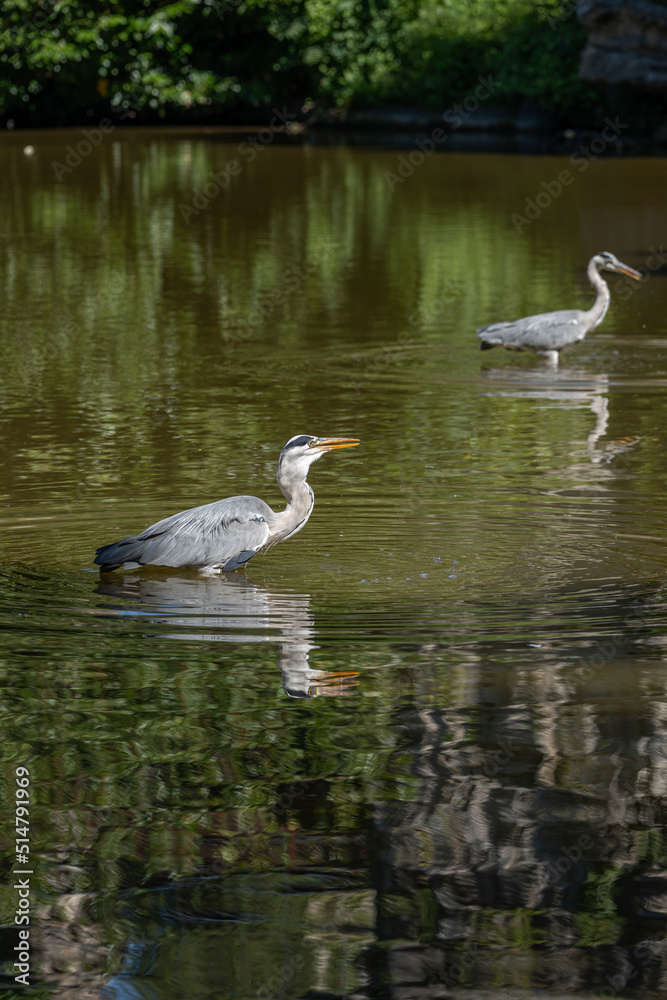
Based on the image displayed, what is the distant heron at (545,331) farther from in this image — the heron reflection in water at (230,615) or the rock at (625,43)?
the rock at (625,43)

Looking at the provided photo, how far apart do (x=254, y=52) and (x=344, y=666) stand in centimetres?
3896

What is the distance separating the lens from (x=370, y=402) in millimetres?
10875

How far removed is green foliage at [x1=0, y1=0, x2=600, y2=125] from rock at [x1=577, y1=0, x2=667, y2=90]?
6.00m

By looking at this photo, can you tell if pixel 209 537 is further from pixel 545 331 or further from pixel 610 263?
pixel 610 263

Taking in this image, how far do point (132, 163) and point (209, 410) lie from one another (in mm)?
22099

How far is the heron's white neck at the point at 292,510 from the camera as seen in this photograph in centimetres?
714

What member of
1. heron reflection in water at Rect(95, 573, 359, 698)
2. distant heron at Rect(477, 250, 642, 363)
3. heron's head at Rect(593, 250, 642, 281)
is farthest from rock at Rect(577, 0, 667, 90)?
heron reflection in water at Rect(95, 573, 359, 698)

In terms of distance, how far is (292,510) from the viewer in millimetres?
7148

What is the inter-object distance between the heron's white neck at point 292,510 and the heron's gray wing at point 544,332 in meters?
5.08

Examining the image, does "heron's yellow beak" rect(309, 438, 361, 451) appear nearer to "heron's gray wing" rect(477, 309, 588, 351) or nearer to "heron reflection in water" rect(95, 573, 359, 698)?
"heron reflection in water" rect(95, 573, 359, 698)

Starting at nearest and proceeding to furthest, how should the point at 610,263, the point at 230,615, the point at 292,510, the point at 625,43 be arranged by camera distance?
the point at 230,615 < the point at 292,510 < the point at 610,263 < the point at 625,43

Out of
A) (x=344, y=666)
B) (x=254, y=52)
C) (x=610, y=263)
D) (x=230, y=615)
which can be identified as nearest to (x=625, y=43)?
(x=254, y=52)

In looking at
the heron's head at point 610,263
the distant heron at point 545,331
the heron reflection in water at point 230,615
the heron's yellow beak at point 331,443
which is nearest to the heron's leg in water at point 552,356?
the distant heron at point 545,331

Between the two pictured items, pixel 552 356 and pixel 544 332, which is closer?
pixel 544 332
